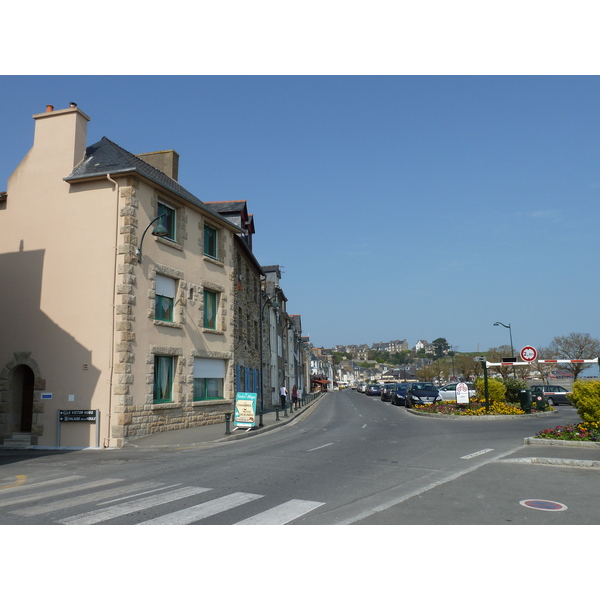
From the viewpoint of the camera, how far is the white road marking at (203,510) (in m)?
6.32

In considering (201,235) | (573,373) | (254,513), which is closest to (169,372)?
(201,235)

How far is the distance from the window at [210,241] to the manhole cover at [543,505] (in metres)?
16.7

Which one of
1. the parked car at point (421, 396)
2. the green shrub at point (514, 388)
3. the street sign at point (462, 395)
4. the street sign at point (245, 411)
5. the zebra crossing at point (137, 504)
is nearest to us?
the zebra crossing at point (137, 504)

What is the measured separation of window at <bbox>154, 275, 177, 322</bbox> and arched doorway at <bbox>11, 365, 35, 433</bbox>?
5018 mm

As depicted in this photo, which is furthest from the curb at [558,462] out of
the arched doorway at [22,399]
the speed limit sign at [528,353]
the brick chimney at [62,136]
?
the brick chimney at [62,136]

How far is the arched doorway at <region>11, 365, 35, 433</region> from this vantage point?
58.5 feet

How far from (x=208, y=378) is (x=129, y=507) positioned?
13.9 meters

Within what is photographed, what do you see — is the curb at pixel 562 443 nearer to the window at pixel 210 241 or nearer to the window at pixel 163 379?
the window at pixel 163 379

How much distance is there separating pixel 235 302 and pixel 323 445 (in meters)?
11.2

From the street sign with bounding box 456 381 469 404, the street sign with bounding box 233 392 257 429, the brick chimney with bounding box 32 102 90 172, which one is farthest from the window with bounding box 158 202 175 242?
the street sign with bounding box 456 381 469 404

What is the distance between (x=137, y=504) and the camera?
730 centimetres

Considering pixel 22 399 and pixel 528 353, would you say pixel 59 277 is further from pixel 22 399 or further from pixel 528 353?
pixel 528 353

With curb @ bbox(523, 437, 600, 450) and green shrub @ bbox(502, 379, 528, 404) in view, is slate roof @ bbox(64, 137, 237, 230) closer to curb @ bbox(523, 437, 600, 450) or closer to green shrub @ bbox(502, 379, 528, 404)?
curb @ bbox(523, 437, 600, 450)
